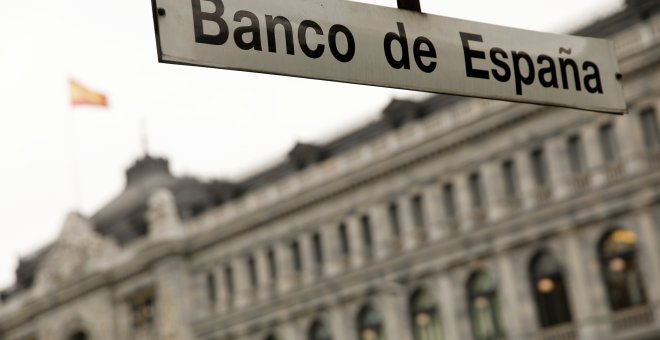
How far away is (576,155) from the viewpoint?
133 feet

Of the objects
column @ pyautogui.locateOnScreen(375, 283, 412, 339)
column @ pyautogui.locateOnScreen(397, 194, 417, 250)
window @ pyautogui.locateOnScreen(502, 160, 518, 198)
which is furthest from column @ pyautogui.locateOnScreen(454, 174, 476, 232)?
column @ pyautogui.locateOnScreen(375, 283, 412, 339)

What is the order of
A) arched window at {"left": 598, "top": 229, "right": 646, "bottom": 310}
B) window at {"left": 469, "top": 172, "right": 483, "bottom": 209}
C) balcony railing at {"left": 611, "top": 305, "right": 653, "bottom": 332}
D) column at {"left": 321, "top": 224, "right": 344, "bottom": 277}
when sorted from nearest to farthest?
balcony railing at {"left": 611, "top": 305, "right": 653, "bottom": 332} → arched window at {"left": 598, "top": 229, "right": 646, "bottom": 310} → window at {"left": 469, "top": 172, "right": 483, "bottom": 209} → column at {"left": 321, "top": 224, "right": 344, "bottom": 277}

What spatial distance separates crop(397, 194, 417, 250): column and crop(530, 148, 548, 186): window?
5651mm

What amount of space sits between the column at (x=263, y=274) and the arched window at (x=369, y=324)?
533 centimetres

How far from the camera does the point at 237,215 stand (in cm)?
5175

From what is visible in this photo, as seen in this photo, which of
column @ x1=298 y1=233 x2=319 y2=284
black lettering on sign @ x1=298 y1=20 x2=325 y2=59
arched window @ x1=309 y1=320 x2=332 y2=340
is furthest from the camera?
column @ x1=298 y1=233 x2=319 y2=284

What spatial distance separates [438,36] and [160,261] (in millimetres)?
50076

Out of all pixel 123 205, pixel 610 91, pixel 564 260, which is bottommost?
pixel 610 91

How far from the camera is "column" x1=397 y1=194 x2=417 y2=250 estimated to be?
45000mm

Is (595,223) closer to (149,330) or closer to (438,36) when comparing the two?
(149,330)

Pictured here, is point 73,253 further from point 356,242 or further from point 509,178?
A: point 509,178

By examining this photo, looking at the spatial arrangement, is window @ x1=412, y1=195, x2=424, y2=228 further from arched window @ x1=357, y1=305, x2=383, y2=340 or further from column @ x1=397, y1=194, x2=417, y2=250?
arched window @ x1=357, y1=305, x2=383, y2=340

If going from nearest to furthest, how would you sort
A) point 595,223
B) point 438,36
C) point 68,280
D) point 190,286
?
1. point 438,36
2. point 595,223
3. point 190,286
4. point 68,280

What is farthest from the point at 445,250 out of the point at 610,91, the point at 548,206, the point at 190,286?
the point at 610,91
